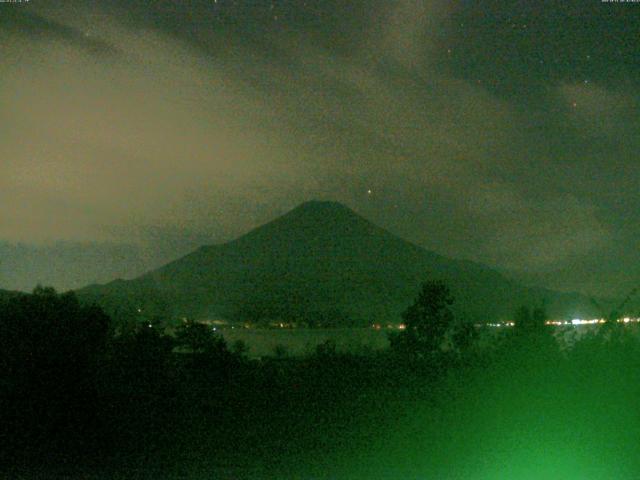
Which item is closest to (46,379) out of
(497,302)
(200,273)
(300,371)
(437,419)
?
(300,371)

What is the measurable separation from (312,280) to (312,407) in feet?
116

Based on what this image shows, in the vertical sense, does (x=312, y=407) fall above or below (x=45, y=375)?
below

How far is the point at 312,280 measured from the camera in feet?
160

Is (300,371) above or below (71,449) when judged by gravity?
above

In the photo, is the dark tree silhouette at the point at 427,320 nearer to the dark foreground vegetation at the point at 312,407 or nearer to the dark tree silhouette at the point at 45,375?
the dark foreground vegetation at the point at 312,407

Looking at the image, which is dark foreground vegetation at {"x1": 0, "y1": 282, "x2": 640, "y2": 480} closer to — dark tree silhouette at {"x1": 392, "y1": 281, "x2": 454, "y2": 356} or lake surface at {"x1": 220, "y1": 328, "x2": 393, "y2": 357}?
dark tree silhouette at {"x1": 392, "y1": 281, "x2": 454, "y2": 356}

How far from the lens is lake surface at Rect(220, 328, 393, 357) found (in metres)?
18.1

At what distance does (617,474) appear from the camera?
9375 millimetres

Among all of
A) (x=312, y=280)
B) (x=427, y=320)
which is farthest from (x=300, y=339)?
(x=312, y=280)

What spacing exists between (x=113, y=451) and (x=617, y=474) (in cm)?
723

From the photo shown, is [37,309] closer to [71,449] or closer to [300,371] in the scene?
[71,449]

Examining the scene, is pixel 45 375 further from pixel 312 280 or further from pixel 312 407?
pixel 312 280

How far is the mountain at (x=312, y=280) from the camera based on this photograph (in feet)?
98.5

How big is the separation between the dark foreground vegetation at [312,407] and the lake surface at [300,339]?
8.22 ft
